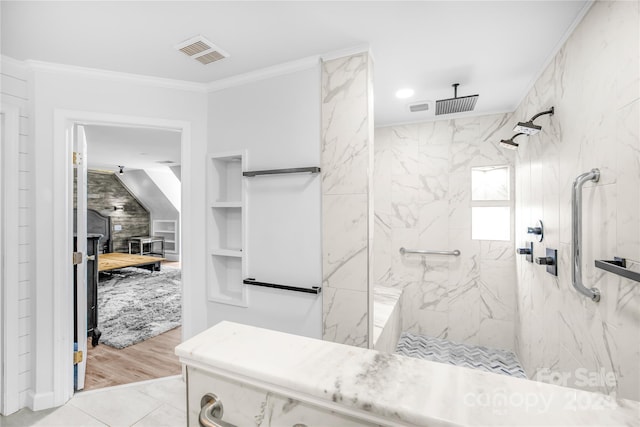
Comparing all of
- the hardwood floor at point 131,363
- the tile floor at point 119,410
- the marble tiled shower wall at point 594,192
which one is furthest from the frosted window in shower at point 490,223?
the hardwood floor at point 131,363

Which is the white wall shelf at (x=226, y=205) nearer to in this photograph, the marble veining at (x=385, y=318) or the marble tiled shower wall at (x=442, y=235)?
the marble veining at (x=385, y=318)

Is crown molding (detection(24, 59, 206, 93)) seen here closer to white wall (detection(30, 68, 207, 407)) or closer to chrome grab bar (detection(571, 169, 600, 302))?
white wall (detection(30, 68, 207, 407))

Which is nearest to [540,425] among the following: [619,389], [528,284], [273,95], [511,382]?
[511,382]

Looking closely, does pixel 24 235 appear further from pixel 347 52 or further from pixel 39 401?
pixel 347 52

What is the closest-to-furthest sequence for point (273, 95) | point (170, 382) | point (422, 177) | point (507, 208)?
point (273, 95)
point (170, 382)
point (507, 208)
point (422, 177)

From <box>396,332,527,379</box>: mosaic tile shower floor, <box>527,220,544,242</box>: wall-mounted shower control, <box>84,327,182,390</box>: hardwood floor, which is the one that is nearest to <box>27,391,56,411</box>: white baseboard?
<box>84,327,182,390</box>: hardwood floor

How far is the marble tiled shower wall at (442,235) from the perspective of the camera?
2893 mm

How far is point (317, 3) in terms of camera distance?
1422mm

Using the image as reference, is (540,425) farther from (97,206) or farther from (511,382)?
(97,206)

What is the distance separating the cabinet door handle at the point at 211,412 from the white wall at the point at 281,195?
1.26 meters

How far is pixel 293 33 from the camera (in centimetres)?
166

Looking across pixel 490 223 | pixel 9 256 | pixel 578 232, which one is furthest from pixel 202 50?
pixel 490 223

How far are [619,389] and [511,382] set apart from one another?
1.18m

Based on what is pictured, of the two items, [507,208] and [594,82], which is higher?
[594,82]
